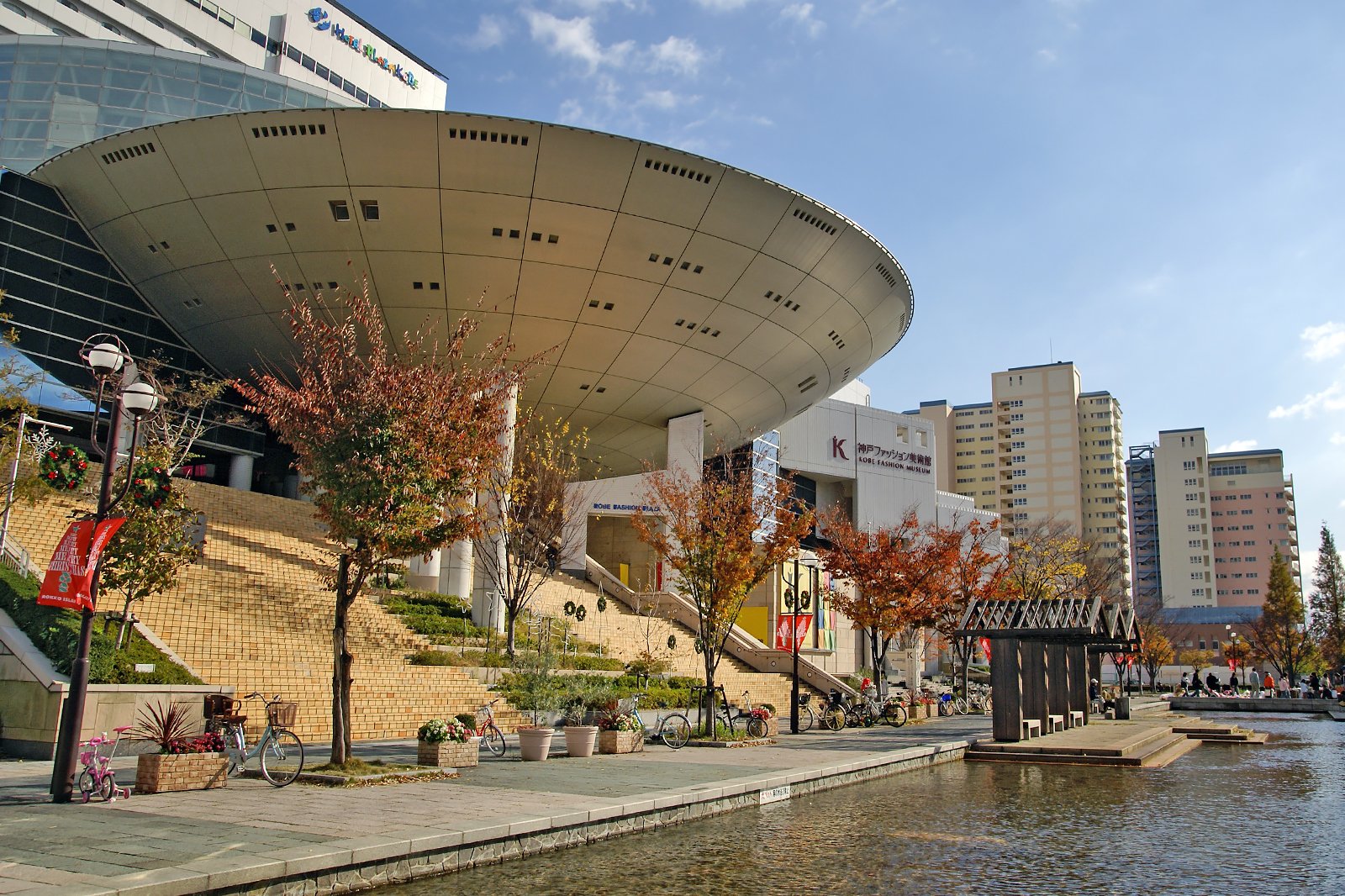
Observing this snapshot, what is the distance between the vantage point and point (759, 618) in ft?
190

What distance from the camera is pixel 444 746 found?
13.6 metres

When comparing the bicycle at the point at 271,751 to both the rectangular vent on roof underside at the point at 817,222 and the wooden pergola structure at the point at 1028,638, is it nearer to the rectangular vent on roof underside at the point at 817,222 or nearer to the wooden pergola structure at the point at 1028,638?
the wooden pergola structure at the point at 1028,638

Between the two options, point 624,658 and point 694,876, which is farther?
point 624,658

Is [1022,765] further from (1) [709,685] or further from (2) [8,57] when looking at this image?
(2) [8,57]

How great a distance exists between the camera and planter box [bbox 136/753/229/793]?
10.9m

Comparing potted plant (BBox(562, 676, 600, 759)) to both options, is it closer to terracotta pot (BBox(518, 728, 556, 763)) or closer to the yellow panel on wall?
terracotta pot (BBox(518, 728, 556, 763))

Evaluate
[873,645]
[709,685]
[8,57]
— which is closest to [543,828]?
[709,685]

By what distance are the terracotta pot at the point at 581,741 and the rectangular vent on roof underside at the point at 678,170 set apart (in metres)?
19.5

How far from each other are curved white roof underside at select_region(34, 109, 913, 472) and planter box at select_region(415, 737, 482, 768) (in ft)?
63.9

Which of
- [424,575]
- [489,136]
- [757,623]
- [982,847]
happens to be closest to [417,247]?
[489,136]

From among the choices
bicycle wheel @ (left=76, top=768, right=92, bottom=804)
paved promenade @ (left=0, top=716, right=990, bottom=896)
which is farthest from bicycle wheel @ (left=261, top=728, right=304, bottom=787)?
bicycle wheel @ (left=76, top=768, right=92, bottom=804)

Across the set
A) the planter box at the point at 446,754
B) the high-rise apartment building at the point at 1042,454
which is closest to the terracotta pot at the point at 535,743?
the planter box at the point at 446,754

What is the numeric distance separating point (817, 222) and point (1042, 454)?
11233 centimetres

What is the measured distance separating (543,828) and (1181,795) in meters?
10.0
